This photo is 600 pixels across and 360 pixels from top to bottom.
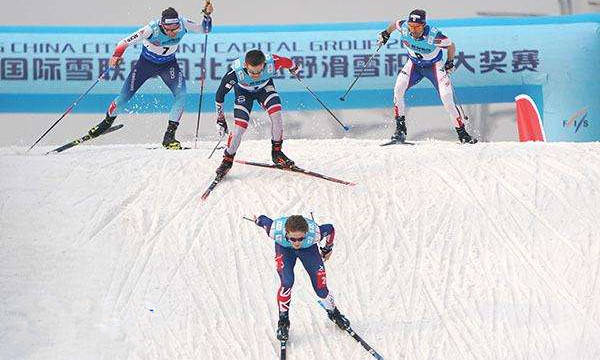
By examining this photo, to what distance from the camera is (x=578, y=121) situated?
13.2 meters

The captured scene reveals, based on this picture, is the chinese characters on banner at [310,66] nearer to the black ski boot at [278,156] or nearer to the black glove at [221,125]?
the black glove at [221,125]

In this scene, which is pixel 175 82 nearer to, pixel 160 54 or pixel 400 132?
pixel 160 54

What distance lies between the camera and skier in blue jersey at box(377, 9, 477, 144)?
33.7 ft

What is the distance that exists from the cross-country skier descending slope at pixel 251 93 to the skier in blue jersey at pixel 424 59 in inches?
59.1

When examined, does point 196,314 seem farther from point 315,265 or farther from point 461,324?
point 461,324

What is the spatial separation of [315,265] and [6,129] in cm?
848

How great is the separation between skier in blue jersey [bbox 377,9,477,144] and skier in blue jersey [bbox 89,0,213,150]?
2062mm

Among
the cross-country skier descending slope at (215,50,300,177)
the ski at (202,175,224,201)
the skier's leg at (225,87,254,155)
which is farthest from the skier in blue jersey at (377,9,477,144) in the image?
the ski at (202,175,224,201)

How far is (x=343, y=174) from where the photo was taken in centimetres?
991

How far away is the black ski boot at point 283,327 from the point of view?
22.9 ft

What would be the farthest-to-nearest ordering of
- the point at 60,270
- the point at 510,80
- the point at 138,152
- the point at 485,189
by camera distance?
the point at 510,80, the point at 138,152, the point at 485,189, the point at 60,270

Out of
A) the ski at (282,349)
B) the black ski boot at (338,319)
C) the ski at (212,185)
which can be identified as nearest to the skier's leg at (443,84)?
the ski at (212,185)

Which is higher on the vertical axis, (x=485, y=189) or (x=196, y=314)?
(x=485, y=189)

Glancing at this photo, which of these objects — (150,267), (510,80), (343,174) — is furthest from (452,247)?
(510,80)
